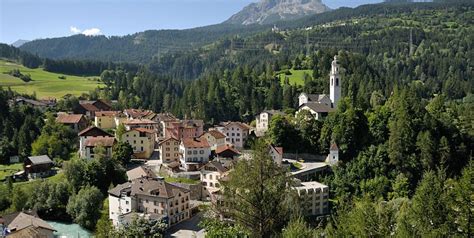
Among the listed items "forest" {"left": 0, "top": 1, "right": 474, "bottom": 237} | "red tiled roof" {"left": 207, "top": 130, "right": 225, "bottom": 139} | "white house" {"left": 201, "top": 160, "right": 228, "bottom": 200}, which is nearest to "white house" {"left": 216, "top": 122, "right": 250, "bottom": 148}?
"red tiled roof" {"left": 207, "top": 130, "right": 225, "bottom": 139}

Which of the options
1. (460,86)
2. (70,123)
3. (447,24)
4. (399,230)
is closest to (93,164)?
(70,123)

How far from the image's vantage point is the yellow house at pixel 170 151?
51219mm

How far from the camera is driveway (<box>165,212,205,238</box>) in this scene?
36188 millimetres

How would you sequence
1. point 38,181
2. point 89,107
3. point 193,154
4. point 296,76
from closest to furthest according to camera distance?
point 38,181 → point 193,154 → point 89,107 → point 296,76

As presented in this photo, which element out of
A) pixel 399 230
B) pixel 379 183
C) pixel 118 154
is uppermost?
pixel 399 230

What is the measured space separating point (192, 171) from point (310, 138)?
1374 centimetres

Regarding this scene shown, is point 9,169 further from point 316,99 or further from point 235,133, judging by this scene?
point 316,99

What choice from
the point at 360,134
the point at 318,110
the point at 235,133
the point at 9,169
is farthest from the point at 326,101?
the point at 9,169

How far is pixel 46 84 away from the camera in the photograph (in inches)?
4190

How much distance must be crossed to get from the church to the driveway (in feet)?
76.1

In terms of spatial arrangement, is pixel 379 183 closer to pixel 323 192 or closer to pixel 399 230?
pixel 323 192

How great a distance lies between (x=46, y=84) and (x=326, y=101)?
68.3 m

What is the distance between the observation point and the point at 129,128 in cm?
5809

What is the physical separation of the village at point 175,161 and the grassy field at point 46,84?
3314 centimetres
